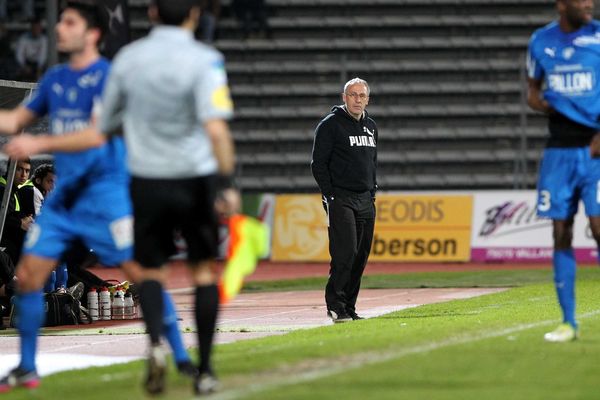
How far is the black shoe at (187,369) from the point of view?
316 inches

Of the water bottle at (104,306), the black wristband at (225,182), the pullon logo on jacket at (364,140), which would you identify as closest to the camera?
the black wristband at (225,182)

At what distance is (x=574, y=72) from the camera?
9961 mm

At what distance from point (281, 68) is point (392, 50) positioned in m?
2.51

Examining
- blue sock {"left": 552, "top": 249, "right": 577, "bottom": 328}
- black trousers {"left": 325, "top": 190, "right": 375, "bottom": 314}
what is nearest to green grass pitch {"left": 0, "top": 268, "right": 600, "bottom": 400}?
blue sock {"left": 552, "top": 249, "right": 577, "bottom": 328}

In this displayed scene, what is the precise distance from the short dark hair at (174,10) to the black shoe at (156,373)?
5.36 feet

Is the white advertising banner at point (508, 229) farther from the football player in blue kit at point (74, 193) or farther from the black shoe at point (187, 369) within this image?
the black shoe at point (187, 369)

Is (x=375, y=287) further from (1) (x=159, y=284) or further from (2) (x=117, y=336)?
(1) (x=159, y=284)

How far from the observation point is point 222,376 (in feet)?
26.8

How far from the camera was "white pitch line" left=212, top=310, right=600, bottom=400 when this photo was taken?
740 cm

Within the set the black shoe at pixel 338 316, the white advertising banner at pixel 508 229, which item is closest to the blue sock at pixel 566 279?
the black shoe at pixel 338 316

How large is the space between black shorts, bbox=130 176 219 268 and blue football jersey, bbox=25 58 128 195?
897 millimetres

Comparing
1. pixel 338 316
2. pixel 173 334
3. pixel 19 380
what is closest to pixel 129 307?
pixel 338 316

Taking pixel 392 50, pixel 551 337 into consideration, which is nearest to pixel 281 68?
pixel 392 50

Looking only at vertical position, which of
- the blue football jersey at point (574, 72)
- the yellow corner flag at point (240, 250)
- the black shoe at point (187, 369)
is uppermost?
the blue football jersey at point (574, 72)
